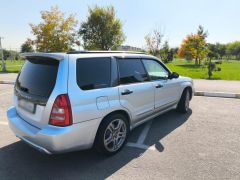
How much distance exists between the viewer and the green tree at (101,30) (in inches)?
1073

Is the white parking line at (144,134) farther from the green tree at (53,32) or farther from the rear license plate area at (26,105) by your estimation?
the green tree at (53,32)

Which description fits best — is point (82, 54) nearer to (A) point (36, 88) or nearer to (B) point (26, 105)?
(A) point (36, 88)

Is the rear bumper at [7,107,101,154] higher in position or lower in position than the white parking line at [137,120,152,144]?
higher

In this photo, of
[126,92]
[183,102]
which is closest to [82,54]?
[126,92]

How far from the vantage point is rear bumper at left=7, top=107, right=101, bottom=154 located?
2793mm

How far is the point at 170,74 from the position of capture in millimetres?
5098

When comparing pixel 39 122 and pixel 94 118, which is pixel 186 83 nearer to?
pixel 94 118

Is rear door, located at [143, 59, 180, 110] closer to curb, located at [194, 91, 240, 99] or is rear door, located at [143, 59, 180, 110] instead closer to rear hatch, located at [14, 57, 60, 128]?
rear hatch, located at [14, 57, 60, 128]

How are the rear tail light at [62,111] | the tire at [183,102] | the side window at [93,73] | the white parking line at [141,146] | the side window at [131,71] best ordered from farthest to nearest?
the tire at [183,102] < the white parking line at [141,146] < the side window at [131,71] < the side window at [93,73] < the rear tail light at [62,111]

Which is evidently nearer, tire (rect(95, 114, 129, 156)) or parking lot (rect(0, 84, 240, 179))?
parking lot (rect(0, 84, 240, 179))

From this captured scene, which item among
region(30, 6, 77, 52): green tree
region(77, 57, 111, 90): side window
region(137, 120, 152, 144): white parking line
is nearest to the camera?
region(77, 57, 111, 90): side window

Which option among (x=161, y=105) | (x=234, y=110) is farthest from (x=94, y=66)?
(x=234, y=110)

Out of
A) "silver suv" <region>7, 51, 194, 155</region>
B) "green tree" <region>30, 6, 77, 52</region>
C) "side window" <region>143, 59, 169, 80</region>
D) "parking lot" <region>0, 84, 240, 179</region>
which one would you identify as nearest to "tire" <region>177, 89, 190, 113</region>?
"parking lot" <region>0, 84, 240, 179</region>

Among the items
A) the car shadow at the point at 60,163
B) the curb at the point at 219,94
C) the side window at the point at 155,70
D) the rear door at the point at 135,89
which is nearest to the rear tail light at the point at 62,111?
the car shadow at the point at 60,163
